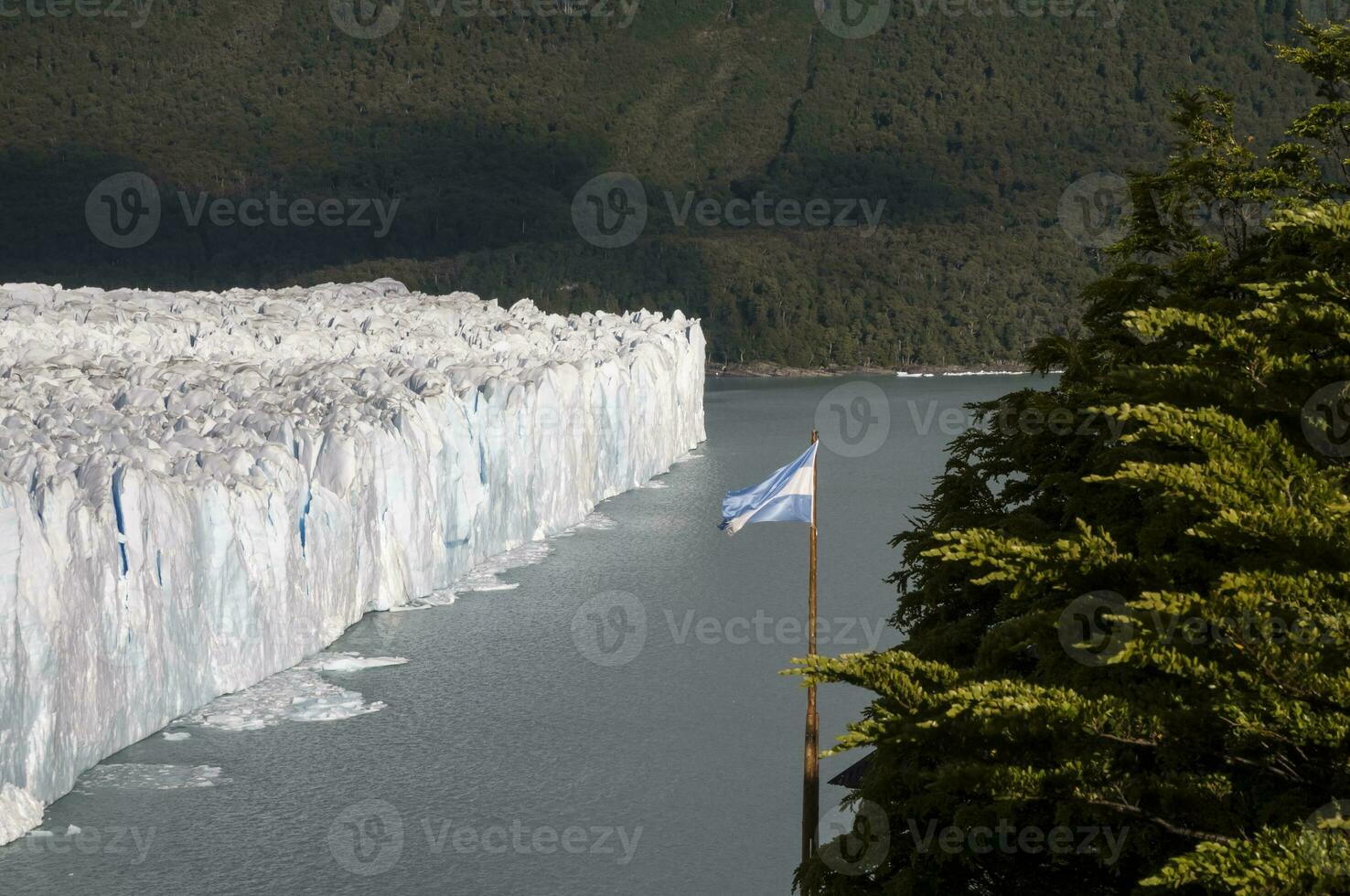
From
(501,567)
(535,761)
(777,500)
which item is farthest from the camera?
(501,567)

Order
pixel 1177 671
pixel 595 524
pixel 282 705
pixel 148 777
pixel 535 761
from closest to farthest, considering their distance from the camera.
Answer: pixel 1177 671 < pixel 148 777 < pixel 535 761 < pixel 282 705 < pixel 595 524

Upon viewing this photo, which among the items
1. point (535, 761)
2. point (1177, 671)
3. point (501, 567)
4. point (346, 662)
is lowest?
point (535, 761)

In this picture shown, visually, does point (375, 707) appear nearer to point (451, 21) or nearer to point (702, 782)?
point (702, 782)

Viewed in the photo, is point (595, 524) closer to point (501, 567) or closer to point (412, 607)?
point (501, 567)

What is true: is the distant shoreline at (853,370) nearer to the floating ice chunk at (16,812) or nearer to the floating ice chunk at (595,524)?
the floating ice chunk at (595,524)

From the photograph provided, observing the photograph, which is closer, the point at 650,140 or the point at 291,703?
the point at 291,703

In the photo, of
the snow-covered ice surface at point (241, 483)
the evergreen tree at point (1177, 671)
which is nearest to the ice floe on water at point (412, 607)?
the snow-covered ice surface at point (241, 483)

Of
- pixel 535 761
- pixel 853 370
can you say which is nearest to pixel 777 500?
pixel 535 761
